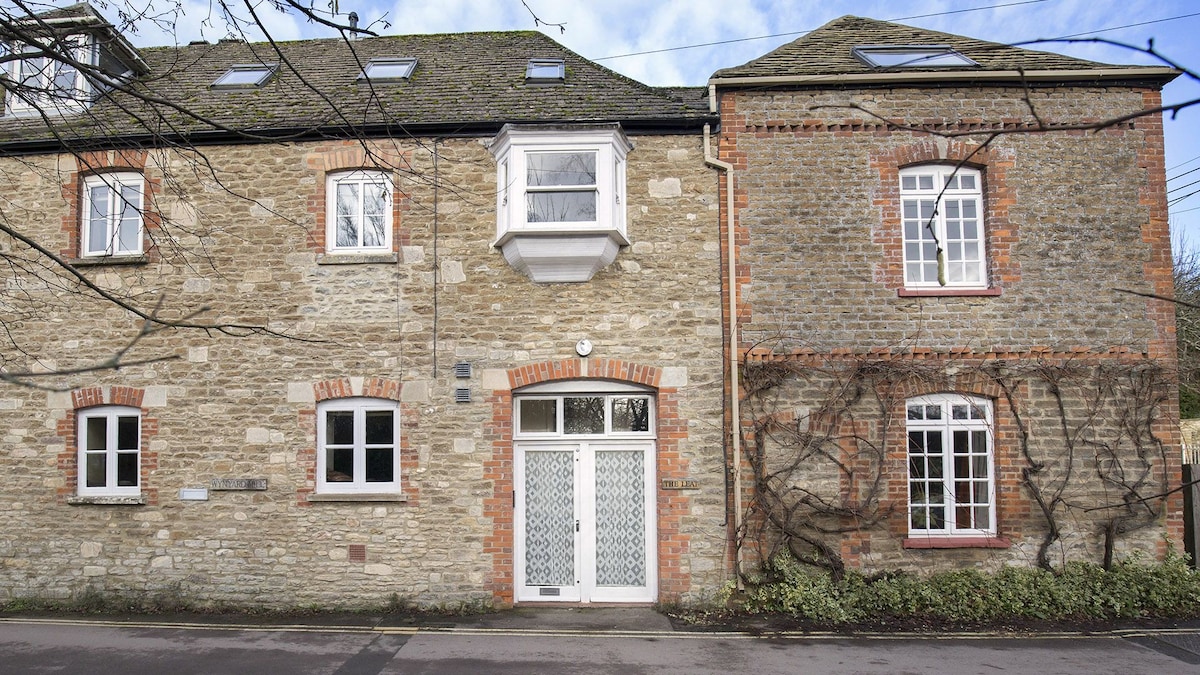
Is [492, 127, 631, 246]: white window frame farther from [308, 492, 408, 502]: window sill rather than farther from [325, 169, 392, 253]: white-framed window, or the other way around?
[308, 492, 408, 502]: window sill

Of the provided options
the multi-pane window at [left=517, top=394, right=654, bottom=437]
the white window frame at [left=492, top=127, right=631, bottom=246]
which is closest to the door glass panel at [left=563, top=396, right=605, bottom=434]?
the multi-pane window at [left=517, top=394, right=654, bottom=437]

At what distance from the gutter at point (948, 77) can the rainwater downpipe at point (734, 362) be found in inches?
25.9

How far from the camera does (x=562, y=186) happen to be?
10.4 metres

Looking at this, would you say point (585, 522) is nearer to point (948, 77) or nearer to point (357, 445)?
point (357, 445)

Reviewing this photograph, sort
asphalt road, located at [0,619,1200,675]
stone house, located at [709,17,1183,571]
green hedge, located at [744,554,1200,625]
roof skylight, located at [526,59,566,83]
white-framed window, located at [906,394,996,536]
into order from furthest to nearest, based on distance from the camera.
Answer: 1. roof skylight, located at [526,59,566,83]
2. white-framed window, located at [906,394,996,536]
3. stone house, located at [709,17,1183,571]
4. green hedge, located at [744,554,1200,625]
5. asphalt road, located at [0,619,1200,675]

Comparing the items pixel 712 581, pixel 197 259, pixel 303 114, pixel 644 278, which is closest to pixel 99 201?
pixel 197 259

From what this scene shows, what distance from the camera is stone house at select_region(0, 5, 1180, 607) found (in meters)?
10.2

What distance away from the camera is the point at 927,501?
10297mm

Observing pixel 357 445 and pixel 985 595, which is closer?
pixel 985 595

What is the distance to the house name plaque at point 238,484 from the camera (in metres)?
10.5

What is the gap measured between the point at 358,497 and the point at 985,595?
7639mm

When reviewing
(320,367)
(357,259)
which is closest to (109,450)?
(320,367)

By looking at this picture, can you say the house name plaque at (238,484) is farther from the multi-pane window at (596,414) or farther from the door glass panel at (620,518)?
the door glass panel at (620,518)

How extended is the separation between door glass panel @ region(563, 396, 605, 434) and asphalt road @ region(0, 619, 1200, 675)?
2445 mm
